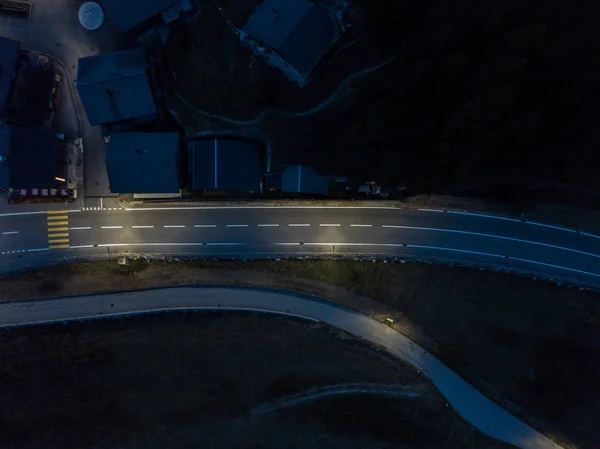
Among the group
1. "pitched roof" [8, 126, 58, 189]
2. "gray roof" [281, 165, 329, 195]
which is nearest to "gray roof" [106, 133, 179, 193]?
"pitched roof" [8, 126, 58, 189]

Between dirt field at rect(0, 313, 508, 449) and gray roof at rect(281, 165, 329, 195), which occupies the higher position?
gray roof at rect(281, 165, 329, 195)

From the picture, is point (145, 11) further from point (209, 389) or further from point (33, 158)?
point (209, 389)

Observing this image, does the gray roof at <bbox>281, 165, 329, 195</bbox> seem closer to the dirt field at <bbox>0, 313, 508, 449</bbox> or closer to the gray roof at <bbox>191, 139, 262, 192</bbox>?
the gray roof at <bbox>191, 139, 262, 192</bbox>

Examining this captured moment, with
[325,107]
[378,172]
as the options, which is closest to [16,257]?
[325,107]

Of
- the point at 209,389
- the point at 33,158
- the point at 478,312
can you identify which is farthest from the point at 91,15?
the point at 478,312

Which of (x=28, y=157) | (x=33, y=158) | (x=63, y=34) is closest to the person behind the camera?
(x=28, y=157)

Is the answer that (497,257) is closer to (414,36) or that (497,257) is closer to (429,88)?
(429,88)
